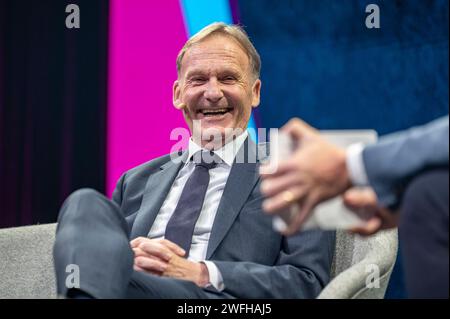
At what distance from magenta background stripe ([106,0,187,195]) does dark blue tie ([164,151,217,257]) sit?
111 centimetres

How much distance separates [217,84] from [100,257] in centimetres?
85

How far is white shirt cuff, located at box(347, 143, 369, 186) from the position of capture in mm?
914

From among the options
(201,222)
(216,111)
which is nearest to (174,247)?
(201,222)

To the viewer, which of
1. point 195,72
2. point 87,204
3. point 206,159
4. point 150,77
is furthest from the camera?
point 150,77

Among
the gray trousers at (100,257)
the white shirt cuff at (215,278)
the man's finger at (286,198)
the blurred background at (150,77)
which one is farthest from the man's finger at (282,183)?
the blurred background at (150,77)

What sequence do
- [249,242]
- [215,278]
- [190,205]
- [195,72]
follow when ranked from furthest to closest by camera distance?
[195,72] < [190,205] < [249,242] < [215,278]

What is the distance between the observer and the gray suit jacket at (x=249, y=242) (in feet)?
5.06

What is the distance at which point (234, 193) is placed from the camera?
1.73 metres

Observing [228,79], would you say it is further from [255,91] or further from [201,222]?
[201,222]

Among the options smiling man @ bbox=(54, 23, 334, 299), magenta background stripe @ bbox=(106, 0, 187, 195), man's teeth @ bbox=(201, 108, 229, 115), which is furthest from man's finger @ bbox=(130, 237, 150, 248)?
magenta background stripe @ bbox=(106, 0, 187, 195)

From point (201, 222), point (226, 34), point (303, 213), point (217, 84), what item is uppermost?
point (226, 34)
